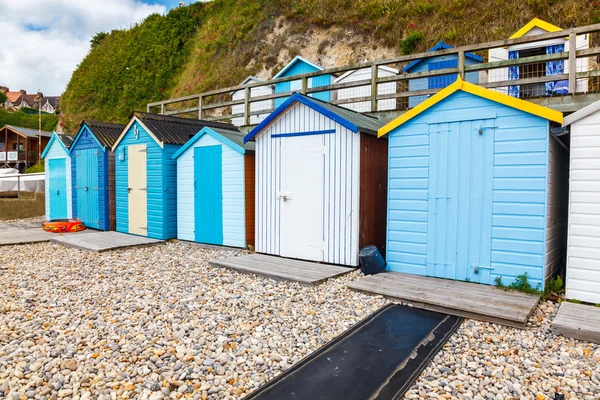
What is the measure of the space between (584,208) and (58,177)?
1409 centimetres

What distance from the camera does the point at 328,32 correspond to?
880 inches

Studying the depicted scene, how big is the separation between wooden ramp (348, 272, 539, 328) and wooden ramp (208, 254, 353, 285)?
1.87 ft

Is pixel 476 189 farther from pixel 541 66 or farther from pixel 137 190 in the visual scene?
pixel 541 66

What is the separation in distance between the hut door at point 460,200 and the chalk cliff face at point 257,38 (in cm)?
1387

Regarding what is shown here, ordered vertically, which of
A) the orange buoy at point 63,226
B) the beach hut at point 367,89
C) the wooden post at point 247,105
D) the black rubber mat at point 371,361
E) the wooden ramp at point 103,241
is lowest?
the black rubber mat at point 371,361

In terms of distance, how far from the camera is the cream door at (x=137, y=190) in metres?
9.91

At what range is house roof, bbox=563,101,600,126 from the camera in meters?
4.54

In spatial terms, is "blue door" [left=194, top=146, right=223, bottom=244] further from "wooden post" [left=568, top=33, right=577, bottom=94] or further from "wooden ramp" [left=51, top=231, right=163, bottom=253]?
"wooden post" [left=568, top=33, right=577, bottom=94]

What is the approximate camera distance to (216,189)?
8602 millimetres

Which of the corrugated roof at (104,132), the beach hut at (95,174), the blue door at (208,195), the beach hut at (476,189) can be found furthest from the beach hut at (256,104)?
the beach hut at (476,189)

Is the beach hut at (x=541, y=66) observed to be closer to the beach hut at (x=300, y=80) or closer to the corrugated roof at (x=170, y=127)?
the beach hut at (x=300, y=80)

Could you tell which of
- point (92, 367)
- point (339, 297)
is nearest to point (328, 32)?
point (339, 297)

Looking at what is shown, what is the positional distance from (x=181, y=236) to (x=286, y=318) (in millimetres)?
5691

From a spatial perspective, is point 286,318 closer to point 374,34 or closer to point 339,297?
point 339,297
